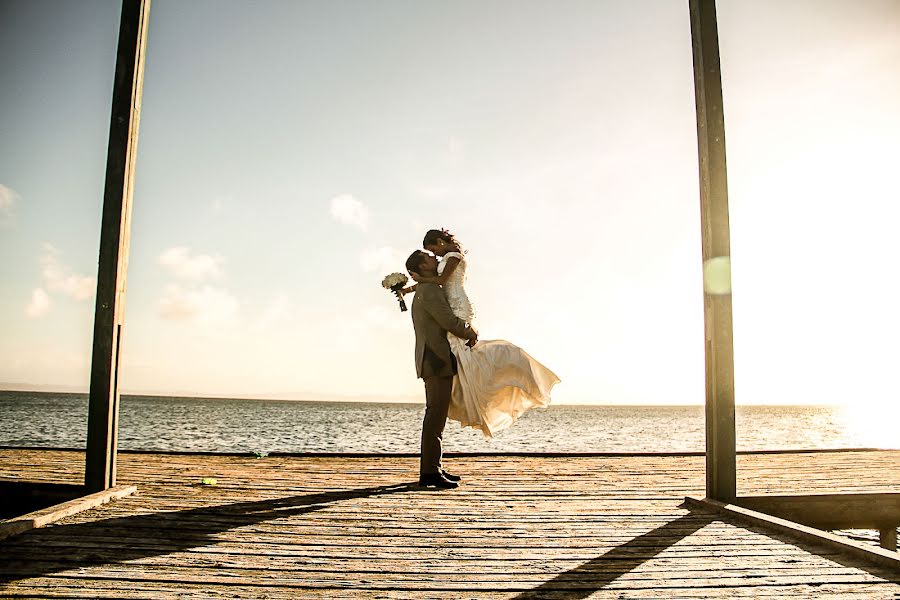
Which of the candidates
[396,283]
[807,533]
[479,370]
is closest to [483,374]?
[479,370]

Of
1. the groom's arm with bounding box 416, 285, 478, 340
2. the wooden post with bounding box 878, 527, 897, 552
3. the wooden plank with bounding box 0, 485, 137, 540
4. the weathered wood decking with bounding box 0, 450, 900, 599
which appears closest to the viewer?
the weathered wood decking with bounding box 0, 450, 900, 599

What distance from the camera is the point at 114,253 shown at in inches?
199

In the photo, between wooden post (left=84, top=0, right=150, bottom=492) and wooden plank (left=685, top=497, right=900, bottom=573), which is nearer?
wooden plank (left=685, top=497, right=900, bottom=573)

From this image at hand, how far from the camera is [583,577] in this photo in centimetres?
310

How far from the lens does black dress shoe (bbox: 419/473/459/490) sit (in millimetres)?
5750

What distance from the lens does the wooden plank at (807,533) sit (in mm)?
3223

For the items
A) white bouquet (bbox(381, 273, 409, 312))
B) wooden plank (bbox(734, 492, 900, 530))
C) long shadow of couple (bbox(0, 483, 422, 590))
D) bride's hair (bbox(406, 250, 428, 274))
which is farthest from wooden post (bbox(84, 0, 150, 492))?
wooden plank (bbox(734, 492, 900, 530))

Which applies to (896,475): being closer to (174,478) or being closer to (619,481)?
(619,481)

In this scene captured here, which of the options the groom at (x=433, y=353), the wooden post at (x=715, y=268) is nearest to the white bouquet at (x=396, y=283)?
the groom at (x=433, y=353)

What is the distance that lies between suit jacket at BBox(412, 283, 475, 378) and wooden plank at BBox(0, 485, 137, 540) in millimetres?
2550

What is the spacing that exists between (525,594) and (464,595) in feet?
0.84

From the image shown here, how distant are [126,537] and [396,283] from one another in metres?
3.18

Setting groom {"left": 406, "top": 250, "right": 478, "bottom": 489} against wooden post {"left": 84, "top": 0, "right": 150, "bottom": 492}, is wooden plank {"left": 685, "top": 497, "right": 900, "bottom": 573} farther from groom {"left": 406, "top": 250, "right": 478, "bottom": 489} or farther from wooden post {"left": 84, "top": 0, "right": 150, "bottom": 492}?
wooden post {"left": 84, "top": 0, "right": 150, "bottom": 492}

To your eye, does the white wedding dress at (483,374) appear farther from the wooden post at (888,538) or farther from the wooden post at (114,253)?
the wooden post at (888,538)
